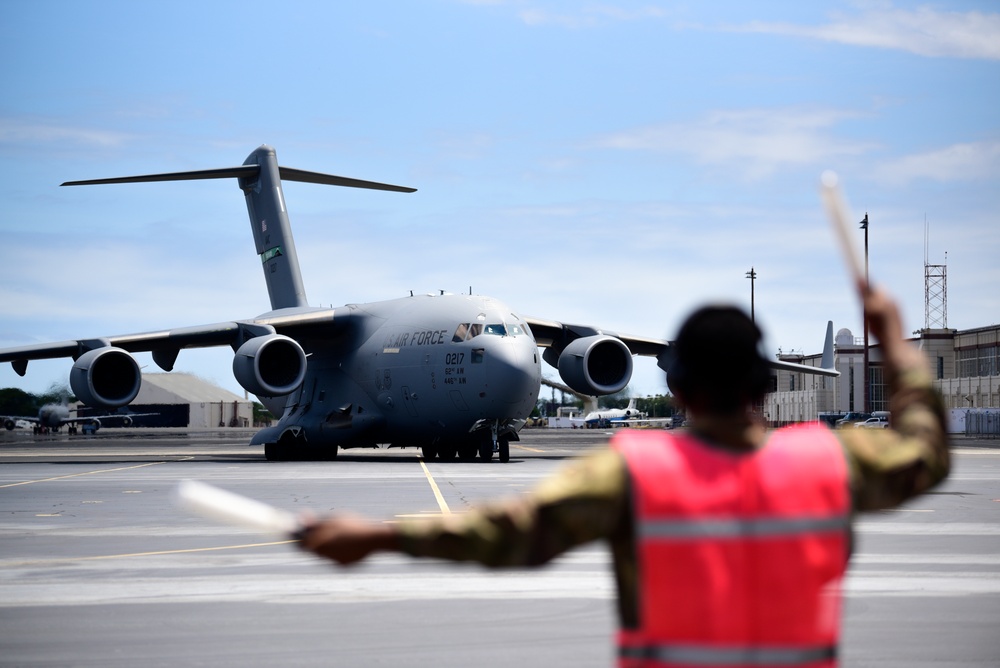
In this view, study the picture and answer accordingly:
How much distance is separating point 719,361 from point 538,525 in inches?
21.8

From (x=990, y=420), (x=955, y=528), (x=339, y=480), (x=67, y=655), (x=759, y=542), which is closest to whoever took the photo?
(x=759, y=542)

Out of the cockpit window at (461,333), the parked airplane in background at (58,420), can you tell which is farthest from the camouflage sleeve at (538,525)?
the parked airplane in background at (58,420)

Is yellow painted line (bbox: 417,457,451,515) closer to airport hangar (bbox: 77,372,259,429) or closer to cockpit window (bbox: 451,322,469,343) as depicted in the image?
cockpit window (bbox: 451,322,469,343)

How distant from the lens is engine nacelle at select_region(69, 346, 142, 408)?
28.3 m

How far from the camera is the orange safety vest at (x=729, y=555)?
247 cm

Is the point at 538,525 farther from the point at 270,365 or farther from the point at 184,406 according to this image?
the point at 184,406

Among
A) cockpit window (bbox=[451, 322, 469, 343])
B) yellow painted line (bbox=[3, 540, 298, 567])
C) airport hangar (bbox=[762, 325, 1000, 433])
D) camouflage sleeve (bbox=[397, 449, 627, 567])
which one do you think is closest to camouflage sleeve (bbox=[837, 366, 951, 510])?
camouflage sleeve (bbox=[397, 449, 627, 567])

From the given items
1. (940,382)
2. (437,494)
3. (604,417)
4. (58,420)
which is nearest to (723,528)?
(437,494)

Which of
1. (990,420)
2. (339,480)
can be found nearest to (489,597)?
(339,480)

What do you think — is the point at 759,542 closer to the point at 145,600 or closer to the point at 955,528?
the point at 145,600

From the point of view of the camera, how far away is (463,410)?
2825cm

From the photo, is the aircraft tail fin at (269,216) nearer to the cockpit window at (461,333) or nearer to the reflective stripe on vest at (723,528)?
the cockpit window at (461,333)

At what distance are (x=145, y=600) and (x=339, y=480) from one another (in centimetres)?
1301

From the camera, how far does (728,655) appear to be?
8.20 feet
